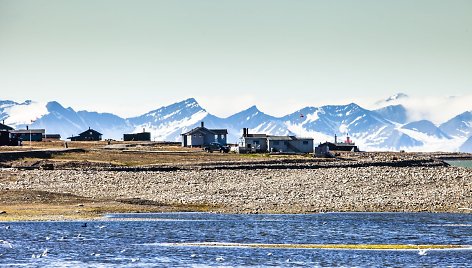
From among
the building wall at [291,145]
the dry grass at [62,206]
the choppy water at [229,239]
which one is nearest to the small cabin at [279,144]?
the building wall at [291,145]

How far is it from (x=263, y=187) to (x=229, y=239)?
36.0 meters

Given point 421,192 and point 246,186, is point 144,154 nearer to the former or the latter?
point 246,186

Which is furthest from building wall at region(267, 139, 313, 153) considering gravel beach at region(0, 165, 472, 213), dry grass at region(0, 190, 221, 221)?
dry grass at region(0, 190, 221, 221)

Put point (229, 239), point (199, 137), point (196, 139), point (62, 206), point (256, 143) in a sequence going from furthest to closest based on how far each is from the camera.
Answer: point (199, 137) → point (196, 139) → point (256, 143) → point (62, 206) → point (229, 239)

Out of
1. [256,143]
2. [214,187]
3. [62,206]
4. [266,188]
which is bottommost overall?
[62,206]

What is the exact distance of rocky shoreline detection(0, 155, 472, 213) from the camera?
278 feet

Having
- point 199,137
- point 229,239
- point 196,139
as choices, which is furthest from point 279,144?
point 229,239

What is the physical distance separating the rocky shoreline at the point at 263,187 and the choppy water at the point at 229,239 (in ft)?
21.7

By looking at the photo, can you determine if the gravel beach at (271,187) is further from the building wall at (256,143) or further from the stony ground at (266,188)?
the building wall at (256,143)

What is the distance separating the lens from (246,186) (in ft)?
321

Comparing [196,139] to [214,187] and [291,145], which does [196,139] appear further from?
[214,187]

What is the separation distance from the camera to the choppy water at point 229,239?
169ft

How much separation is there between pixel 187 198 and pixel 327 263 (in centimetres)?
3948

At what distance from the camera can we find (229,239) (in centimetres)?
6147
